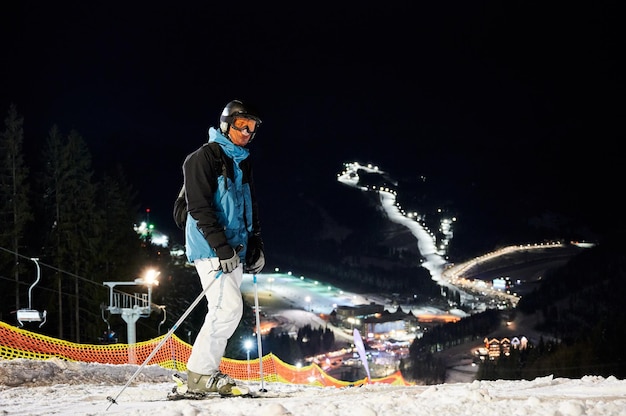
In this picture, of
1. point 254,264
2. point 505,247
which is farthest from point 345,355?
point 505,247

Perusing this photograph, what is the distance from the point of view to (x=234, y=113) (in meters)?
4.57

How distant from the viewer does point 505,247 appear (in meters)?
191

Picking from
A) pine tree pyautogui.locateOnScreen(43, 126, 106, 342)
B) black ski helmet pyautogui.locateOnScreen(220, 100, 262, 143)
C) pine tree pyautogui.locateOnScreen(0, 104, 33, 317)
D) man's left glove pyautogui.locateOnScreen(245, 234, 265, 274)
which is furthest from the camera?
pine tree pyautogui.locateOnScreen(43, 126, 106, 342)

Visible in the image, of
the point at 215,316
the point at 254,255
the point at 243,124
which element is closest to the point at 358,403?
the point at 215,316

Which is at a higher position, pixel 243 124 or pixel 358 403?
pixel 243 124

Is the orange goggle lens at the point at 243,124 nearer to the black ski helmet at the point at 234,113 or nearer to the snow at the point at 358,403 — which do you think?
the black ski helmet at the point at 234,113

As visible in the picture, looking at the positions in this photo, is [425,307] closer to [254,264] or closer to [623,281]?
[623,281]

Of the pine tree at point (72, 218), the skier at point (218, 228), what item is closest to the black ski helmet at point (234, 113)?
the skier at point (218, 228)

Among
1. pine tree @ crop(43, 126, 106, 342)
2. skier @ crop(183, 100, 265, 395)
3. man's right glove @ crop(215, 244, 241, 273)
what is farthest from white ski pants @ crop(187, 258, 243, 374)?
pine tree @ crop(43, 126, 106, 342)

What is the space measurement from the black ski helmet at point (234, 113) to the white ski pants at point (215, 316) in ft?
3.53

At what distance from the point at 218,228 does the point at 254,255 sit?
2.30 ft

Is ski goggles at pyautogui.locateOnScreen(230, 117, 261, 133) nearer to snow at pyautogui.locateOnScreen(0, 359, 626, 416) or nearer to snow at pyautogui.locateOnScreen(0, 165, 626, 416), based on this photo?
snow at pyautogui.locateOnScreen(0, 165, 626, 416)

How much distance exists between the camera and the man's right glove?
419 centimetres

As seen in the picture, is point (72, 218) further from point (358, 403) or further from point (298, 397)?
point (358, 403)
